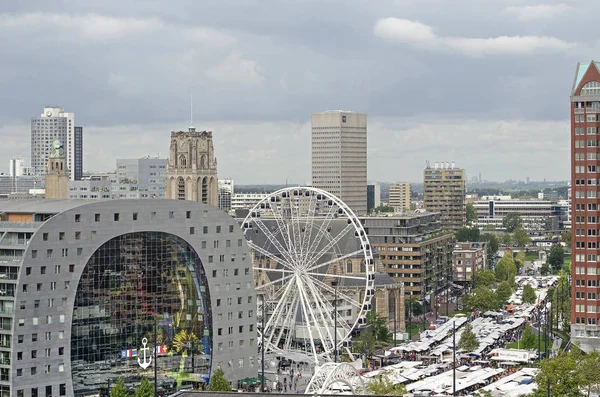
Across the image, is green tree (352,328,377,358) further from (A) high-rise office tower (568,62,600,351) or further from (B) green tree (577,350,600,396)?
(B) green tree (577,350,600,396)

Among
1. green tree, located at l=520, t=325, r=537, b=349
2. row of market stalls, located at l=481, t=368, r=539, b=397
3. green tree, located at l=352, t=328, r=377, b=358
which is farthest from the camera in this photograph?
green tree, located at l=520, t=325, r=537, b=349

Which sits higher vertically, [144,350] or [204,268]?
[204,268]

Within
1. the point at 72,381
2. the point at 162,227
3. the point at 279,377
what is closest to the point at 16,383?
the point at 72,381

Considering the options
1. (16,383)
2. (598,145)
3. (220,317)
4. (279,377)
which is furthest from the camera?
(598,145)

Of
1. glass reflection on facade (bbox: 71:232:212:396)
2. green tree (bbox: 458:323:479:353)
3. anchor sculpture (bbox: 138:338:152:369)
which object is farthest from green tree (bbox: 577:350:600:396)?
anchor sculpture (bbox: 138:338:152:369)

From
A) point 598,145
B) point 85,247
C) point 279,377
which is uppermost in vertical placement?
point 598,145

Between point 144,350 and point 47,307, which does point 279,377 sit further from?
point 47,307

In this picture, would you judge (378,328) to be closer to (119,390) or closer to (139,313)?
(139,313)

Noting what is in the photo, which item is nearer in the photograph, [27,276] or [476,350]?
[27,276]
